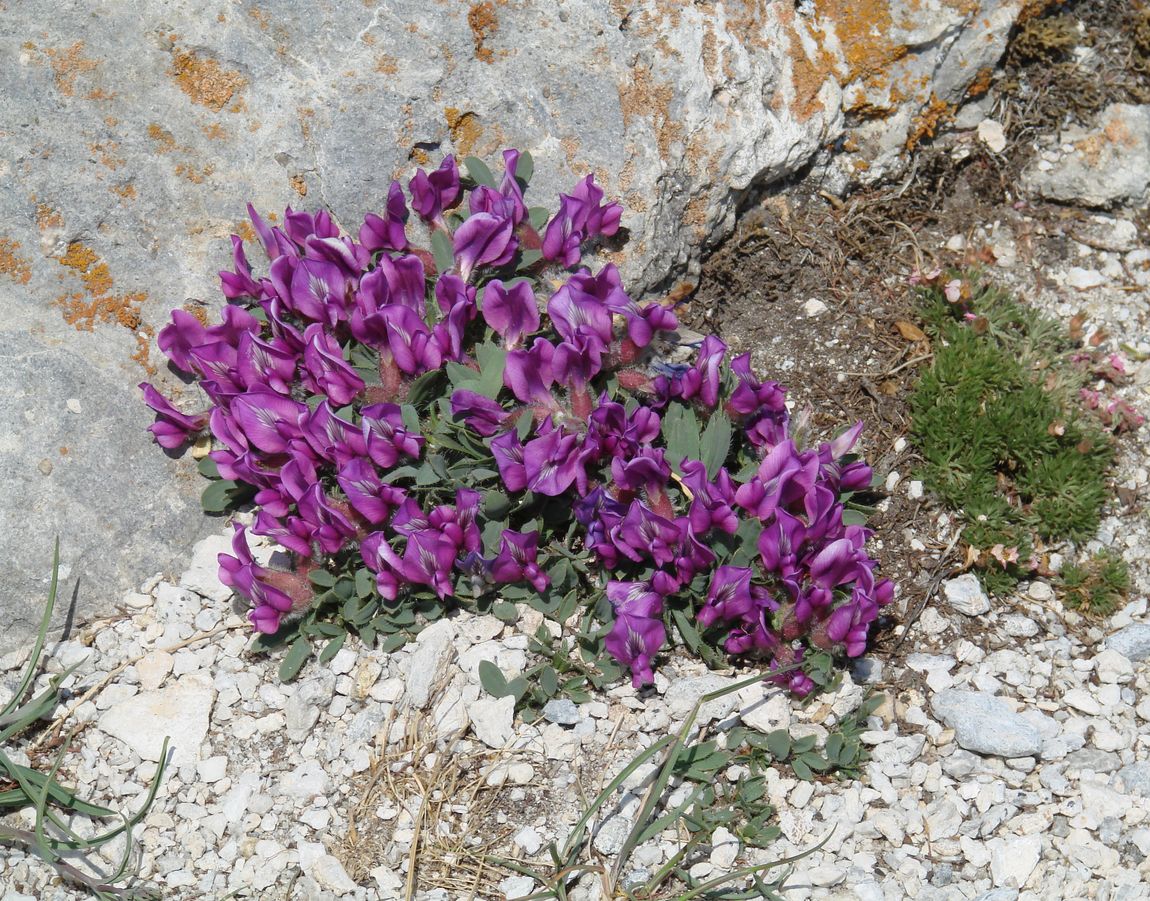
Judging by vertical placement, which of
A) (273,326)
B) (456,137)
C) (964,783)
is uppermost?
(456,137)

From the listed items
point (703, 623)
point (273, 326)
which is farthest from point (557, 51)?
point (703, 623)

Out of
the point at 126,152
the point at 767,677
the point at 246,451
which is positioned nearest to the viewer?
the point at 767,677

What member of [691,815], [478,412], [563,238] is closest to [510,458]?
[478,412]

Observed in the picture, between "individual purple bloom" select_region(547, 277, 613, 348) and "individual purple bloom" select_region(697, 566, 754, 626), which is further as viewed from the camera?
"individual purple bloom" select_region(547, 277, 613, 348)

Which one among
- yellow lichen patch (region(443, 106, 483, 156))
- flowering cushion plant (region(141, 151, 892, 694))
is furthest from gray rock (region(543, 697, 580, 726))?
yellow lichen patch (region(443, 106, 483, 156))

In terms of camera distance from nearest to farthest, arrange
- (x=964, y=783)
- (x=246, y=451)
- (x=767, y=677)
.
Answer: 1. (x=767, y=677)
2. (x=964, y=783)
3. (x=246, y=451)

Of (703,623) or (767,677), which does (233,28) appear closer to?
(703,623)

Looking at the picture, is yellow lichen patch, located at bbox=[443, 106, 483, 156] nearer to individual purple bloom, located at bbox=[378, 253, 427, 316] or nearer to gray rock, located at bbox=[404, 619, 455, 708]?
individual purple bloom, located at bbox=[378, 253, 427, 316]
